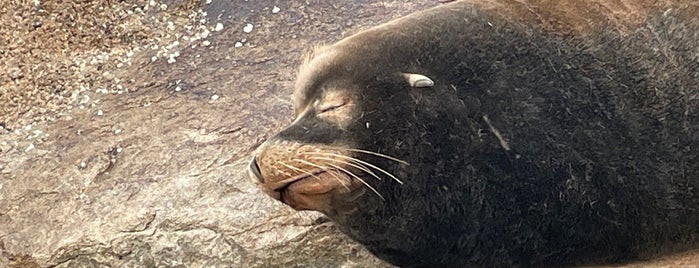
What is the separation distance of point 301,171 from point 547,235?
0.69m

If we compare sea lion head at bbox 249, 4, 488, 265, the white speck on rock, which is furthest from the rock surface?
sea lion head at bbox 249, 4, 488, 265

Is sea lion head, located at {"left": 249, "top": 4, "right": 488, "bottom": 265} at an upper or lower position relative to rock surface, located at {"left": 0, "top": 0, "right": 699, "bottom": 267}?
upper

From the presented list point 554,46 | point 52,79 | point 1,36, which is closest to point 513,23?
point 554,46

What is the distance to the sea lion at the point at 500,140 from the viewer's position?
2988 millimetres

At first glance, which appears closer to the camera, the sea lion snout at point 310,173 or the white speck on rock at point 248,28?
the sea lion snout at point 310,173

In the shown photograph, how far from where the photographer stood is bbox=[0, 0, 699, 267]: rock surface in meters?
3.90

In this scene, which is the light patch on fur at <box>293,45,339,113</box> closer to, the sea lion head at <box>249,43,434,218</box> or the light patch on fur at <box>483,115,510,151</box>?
the sea lion head at <box>249,43,434,218</box>

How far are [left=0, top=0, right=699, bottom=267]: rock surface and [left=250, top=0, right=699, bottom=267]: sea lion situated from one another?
29 centimetres

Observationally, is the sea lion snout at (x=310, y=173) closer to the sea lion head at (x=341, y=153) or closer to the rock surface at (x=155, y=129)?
the sea lion head at (x=341, y=153)

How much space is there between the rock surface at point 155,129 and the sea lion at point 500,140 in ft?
0.96

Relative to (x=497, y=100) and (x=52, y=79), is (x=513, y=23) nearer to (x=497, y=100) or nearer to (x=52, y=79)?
(x=497, y=100)

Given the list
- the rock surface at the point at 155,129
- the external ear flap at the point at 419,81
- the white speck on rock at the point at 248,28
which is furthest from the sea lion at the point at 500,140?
the white speck on rock at the point at 248,28

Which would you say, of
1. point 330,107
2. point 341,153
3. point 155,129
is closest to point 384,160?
point 341,153

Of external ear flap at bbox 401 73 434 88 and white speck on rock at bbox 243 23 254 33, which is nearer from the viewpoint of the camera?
external ear flap at bbox 401 73 434 88
